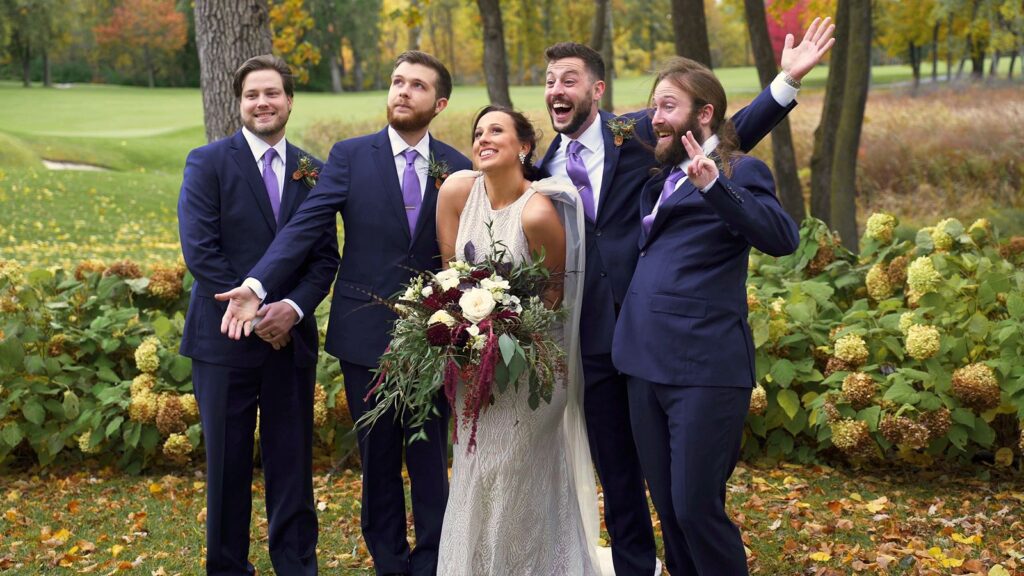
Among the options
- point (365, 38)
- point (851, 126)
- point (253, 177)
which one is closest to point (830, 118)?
point (851, 126)

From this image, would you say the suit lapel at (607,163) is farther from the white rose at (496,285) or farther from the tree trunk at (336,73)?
the tree trunk at (336,73)

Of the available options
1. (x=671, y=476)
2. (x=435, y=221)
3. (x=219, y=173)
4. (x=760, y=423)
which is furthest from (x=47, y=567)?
(x=760, y=423)

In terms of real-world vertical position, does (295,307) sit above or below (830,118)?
below

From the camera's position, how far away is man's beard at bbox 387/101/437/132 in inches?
181

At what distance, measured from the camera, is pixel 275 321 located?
172 inches

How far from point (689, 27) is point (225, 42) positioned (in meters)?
4.41

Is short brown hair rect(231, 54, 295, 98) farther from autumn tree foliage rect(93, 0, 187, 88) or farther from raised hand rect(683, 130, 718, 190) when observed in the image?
autumn tree foliage rect(93, 0, 187, 88)

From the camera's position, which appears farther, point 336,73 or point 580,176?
point 336,73

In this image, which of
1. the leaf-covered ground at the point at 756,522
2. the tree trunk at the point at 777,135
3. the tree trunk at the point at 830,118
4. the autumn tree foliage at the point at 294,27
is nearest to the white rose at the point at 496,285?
the leaf-covered ground at the point at 756,522

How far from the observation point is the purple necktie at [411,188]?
462cm

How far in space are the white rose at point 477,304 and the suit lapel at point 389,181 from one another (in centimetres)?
70

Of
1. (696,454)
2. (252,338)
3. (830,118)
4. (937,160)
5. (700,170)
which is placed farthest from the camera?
(937,160)

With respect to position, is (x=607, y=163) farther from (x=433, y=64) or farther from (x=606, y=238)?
(x=433, y=64)

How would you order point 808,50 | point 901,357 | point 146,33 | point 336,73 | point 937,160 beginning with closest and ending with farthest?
point 808,50, point 901,357, point 937,160, point 146,33, point 336,73
